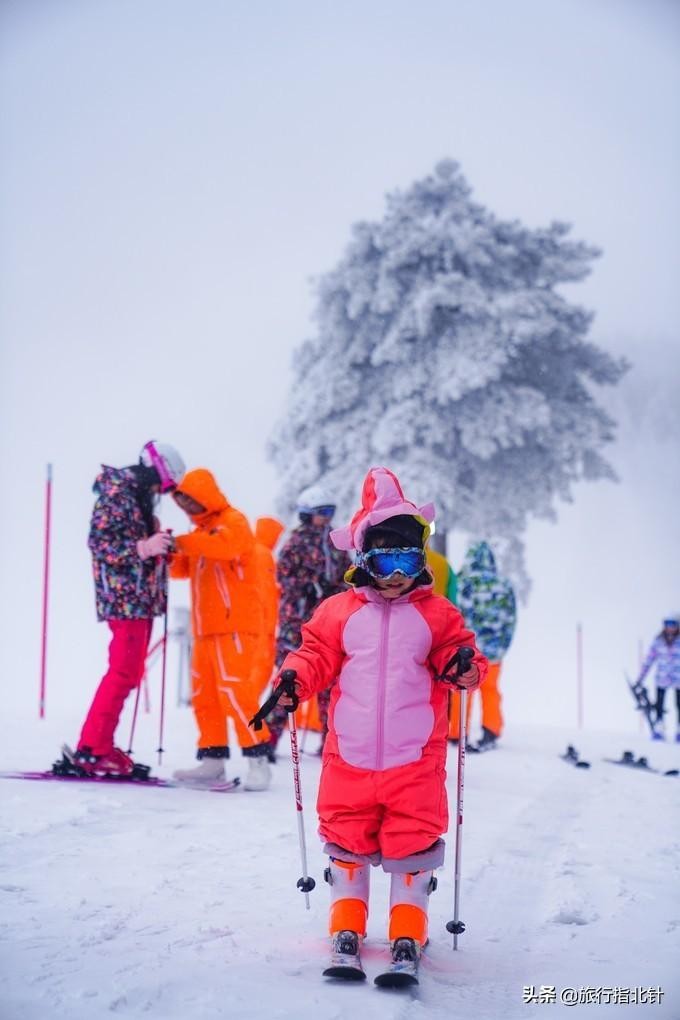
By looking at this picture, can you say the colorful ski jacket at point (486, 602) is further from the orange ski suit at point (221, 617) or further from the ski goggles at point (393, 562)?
the ski goggles at point (393, 562)

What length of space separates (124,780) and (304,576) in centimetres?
232

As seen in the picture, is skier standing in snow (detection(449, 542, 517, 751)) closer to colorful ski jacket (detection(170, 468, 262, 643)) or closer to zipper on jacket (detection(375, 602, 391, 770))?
colorful ski jacket (detection(170, 468, 262, 643))

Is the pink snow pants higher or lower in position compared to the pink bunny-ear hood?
lower

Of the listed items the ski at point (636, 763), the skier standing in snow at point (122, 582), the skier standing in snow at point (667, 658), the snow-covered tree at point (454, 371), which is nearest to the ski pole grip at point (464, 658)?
the skier standing in snow at point (122, 582)

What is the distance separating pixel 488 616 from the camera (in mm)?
10977

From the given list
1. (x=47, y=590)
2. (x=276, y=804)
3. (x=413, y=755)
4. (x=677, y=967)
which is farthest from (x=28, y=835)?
(x=47, y=590)

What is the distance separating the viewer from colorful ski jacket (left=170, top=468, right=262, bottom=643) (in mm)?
6598

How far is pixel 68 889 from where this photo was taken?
13.1 feet

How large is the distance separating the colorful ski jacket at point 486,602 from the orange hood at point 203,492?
15.3 ft

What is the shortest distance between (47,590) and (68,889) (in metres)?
5.92

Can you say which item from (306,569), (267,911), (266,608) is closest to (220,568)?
(306,569)

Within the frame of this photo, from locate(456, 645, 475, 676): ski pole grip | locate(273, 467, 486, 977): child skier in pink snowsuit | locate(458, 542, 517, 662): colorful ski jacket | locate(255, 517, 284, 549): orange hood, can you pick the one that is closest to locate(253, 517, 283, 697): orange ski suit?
locate(255, 517, 284, 549): orange hood

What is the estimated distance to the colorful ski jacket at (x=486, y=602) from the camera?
10922mm

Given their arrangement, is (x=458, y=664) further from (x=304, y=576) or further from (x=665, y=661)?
(x=665, y=661)
